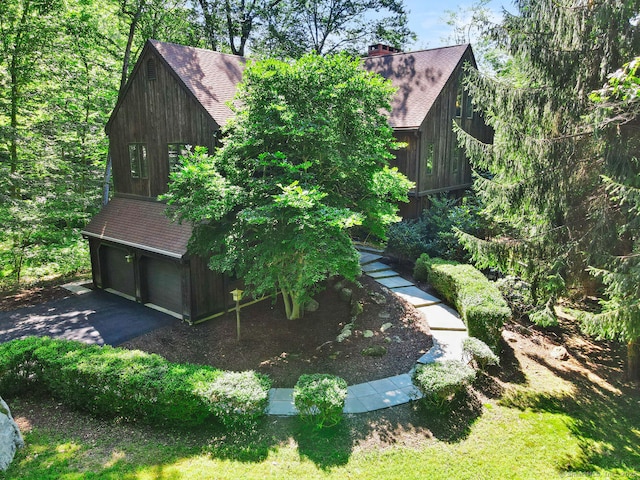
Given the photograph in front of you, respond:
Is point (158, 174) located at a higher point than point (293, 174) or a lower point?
higher

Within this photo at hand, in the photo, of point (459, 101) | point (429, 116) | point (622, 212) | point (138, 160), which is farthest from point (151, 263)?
point (459, 101)

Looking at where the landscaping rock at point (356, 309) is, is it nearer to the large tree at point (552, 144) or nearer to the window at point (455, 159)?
the large tree at point (552, 144)

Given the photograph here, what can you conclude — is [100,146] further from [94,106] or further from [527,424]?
[527,424]

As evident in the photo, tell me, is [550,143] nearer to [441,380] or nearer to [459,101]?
[441,380]

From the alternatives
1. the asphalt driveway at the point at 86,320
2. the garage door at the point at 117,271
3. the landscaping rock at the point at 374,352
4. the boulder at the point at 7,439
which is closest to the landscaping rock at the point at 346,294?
the landscaping rock at the point at 374,352

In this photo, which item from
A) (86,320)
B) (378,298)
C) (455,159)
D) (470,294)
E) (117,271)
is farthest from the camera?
(455,159)

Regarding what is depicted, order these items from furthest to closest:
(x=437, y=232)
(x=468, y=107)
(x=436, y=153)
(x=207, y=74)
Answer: (x=468, y=107) < (x=436, y=153) < (x=437, y=232) < (x=207, y=74)
